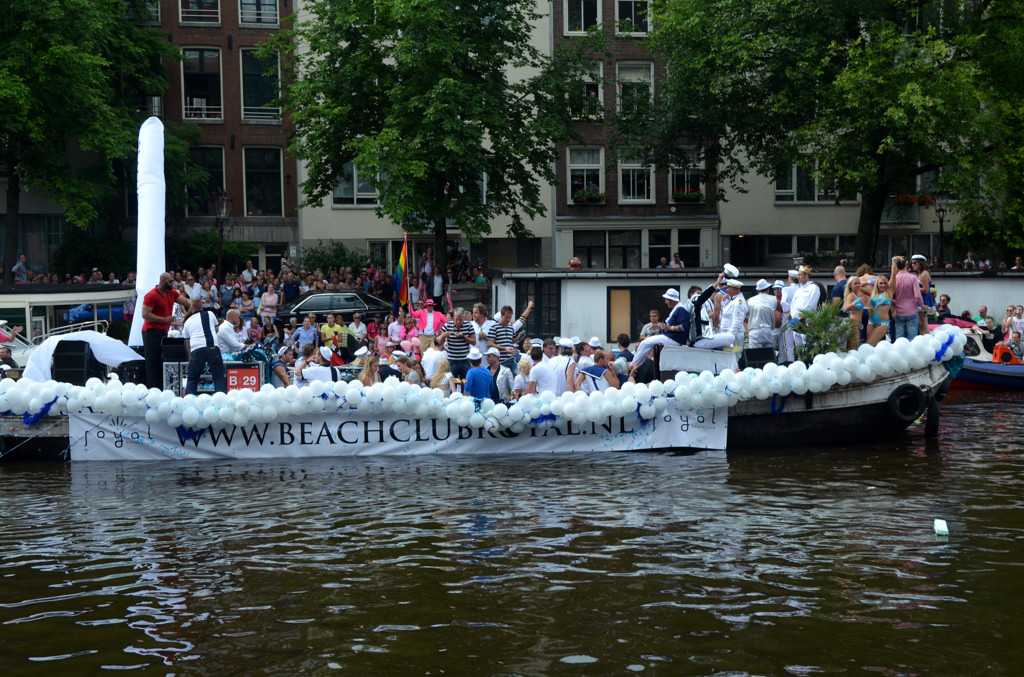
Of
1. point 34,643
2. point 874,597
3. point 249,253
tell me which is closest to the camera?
point 34,643

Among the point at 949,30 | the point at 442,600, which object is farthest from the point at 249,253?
the point at 442,600

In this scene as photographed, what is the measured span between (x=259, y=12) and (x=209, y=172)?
5.92 metres

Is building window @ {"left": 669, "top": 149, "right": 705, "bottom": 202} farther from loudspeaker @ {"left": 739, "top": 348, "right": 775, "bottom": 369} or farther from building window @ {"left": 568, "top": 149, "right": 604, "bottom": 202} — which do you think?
loudspeaker @ {"left": 739, "top": 348, "right": 775, "bottom": 369}

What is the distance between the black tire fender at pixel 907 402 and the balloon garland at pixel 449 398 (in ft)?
1.62

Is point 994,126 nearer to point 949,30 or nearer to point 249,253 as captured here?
point 949,30

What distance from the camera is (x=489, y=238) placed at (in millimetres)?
43500

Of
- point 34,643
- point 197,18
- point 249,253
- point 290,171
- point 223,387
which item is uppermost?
point 197,18

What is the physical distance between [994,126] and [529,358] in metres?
18.9

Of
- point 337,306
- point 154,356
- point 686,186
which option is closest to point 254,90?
point 337,306

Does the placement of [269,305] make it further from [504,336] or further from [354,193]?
[354,193]

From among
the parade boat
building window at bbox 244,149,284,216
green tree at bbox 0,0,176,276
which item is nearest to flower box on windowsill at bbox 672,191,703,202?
building window at bbox 244,149,284,216

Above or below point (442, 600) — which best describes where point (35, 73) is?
above

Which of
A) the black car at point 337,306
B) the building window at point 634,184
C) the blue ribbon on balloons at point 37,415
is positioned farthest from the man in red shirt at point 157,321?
the building window at point 634,184

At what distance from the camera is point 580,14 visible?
141ft
